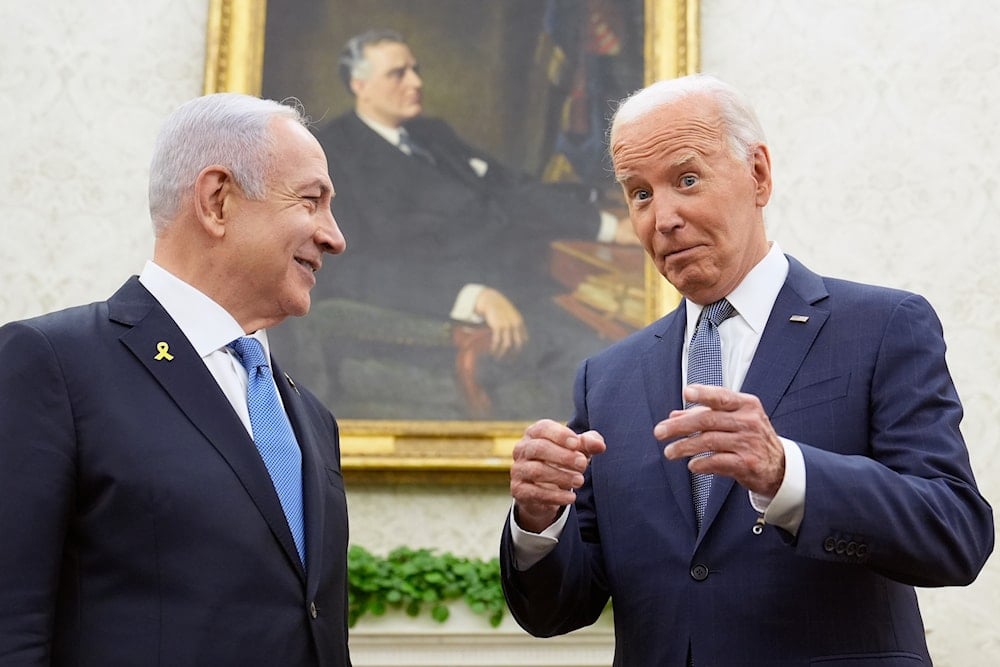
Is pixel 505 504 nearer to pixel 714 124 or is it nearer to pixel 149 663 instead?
pixel 714 124

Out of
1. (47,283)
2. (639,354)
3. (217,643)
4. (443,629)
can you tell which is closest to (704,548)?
(639,354)

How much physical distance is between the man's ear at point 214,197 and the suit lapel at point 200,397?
0.73 ft

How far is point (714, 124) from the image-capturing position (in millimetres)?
2348

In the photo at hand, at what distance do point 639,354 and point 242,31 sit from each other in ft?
9.29

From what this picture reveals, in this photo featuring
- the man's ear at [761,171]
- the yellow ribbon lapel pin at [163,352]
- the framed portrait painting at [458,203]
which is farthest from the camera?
the framed portrait painting at [458,203]

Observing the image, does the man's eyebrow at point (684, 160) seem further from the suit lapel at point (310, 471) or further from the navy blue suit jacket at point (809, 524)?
the suit lapel at point (310, 471)

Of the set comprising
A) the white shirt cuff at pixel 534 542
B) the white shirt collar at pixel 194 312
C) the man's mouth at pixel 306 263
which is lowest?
the white shirt cuff at pixel 534 542

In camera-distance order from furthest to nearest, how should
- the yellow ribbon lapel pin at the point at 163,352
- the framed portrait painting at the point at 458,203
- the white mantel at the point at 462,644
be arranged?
1. the framed portrait painting at the point at 458,203
2. the white mantel at the point at 462,644
3. the yellow ribbon lapel pin at the point at 163,352

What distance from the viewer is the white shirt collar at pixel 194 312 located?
7.03 feet

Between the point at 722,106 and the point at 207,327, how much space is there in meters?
1.09

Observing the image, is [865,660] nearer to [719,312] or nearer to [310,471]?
[719,312]

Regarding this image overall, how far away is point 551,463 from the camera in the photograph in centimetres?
202

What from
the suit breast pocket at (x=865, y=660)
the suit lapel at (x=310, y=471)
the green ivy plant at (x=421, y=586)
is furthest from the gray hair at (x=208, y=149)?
the green ivy plant at (x=421, y=586)

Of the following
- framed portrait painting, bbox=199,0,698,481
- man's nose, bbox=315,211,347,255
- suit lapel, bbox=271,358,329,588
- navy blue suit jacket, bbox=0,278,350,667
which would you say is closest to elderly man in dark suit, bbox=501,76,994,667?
suit lapel, bbox=271,358,329,588
